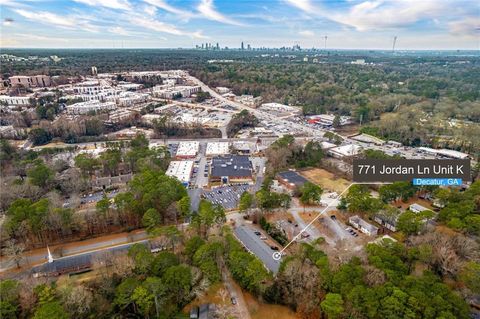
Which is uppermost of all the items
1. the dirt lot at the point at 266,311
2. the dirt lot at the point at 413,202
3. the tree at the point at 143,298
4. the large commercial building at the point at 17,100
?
the large commercial building at the point at 17,100

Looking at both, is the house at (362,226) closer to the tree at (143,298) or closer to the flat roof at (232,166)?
the flat roof at (232,166)

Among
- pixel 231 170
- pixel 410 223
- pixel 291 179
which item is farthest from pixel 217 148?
pixel 410 223

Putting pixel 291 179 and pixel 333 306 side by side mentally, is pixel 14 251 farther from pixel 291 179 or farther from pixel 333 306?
pixel 291 179

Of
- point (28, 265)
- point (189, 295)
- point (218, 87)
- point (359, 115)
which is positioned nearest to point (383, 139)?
point (359, 115)

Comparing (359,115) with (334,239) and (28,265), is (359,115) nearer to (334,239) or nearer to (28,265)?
(334,239)

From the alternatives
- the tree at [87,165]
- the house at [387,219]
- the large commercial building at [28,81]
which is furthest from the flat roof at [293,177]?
the large commercial building at [28,81]

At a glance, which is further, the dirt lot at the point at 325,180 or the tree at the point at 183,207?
the dirt lot at the point at 325,180

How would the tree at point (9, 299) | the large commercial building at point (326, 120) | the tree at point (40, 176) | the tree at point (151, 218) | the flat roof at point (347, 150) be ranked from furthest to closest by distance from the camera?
the large commercial building at point (326, 120), the flat roof at point (347, 150), the tree at point (40, 176), the tree at point (151, 218), the tree at point (9, 299)
